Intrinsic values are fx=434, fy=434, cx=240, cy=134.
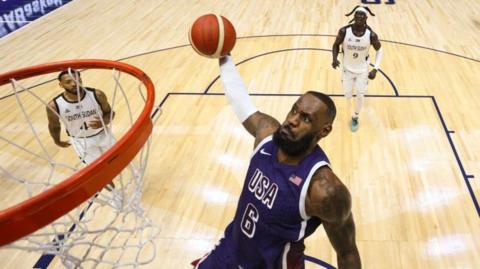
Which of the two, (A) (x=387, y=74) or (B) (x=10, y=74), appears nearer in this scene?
(B) (x=10, y=74)

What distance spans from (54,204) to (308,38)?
8059mm

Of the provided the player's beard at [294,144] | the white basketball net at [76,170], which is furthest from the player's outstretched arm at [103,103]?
the player's beard at [294,144]

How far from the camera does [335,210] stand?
2166 millimetres

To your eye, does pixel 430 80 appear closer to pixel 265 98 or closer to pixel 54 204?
pixel 265 98

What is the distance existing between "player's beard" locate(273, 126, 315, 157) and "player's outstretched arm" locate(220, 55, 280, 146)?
392mm

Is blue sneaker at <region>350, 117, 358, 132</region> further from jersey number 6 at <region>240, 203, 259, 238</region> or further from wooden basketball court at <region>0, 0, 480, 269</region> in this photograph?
jersey number 6 at <region>240, 203, 259, 238</region>

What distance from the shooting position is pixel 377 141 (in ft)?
18.3

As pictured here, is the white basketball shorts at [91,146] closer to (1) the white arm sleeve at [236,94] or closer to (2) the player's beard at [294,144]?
(1) the white arm sleeve at [236,94]

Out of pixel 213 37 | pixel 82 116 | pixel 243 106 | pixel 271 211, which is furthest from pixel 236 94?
pixel 82 116

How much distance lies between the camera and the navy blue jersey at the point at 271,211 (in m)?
2.28

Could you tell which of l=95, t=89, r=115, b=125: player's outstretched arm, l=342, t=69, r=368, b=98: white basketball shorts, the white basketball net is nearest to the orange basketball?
the white basketball net

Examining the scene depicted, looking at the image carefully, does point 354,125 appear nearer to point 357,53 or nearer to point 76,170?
point 357,53

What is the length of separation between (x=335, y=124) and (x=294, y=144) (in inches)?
149

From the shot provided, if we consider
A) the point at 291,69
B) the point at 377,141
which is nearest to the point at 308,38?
the point at 291,69
